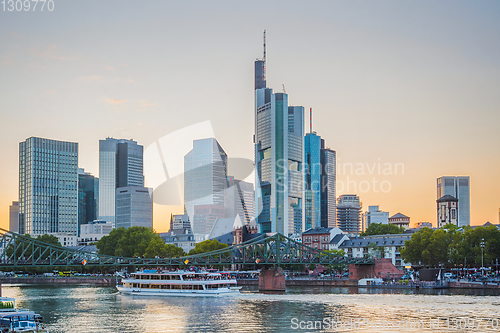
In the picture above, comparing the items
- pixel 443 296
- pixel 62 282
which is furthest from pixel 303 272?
pixel 443 296

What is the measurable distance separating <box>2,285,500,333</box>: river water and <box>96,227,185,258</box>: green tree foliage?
2431 inches

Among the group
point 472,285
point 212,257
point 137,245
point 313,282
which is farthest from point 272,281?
point 137,245

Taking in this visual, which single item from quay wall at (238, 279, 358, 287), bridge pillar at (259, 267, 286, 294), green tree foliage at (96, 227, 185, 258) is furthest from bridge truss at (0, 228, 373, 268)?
green tree foliage at (96, 227, 185, 258)

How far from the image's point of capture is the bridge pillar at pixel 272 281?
4481 inches

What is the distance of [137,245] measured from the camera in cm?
17012

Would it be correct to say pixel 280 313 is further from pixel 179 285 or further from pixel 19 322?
pixel 179 285

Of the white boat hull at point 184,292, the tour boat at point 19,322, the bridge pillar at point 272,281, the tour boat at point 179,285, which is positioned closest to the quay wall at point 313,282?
the bridge pillar at point 272,281

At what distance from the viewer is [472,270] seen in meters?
131

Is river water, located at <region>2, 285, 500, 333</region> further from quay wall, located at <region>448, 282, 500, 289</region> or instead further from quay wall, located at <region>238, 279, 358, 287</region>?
quay wall, located at <region>238, 279, 358, 287</region>

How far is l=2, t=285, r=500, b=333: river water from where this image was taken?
61.6 meters

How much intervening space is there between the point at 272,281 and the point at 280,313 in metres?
42.6

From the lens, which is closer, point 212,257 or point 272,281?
point 272,281

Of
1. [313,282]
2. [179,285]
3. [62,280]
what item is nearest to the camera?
[179,285]

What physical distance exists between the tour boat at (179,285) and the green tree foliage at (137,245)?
48881 millimetres
